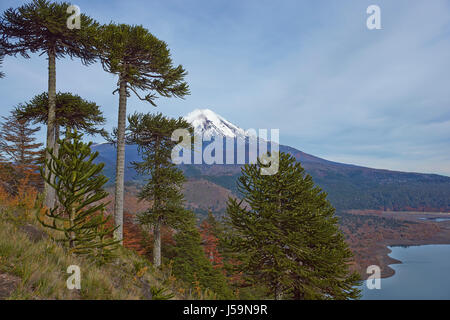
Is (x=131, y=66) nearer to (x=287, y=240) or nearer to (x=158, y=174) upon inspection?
(x=158, y=174)

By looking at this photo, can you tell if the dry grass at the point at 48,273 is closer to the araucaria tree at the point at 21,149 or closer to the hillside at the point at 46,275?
the hillside at the point at 46,275

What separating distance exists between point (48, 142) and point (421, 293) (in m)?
89.1

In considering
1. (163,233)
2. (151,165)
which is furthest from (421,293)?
(151,165)

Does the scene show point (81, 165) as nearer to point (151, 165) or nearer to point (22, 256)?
point (22, 256)

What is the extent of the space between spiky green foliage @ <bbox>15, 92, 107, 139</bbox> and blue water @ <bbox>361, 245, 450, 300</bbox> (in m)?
53.6

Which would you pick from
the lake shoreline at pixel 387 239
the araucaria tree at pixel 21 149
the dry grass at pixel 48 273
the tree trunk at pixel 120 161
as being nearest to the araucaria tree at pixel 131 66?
the tree trunk at pixel 120 161

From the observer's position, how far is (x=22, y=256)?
13.8 ft

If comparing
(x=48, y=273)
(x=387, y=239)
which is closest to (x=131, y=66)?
(x=48, y=273)

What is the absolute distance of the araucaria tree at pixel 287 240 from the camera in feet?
31.6

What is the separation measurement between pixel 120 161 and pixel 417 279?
101 metres


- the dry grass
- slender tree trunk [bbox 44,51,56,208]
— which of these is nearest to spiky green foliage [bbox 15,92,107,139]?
slender tree trunk [bbox 44,51,56,208]

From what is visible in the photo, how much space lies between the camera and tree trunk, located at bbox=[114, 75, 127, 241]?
34.1ft

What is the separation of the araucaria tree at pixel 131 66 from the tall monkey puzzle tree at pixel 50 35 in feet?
3.85
